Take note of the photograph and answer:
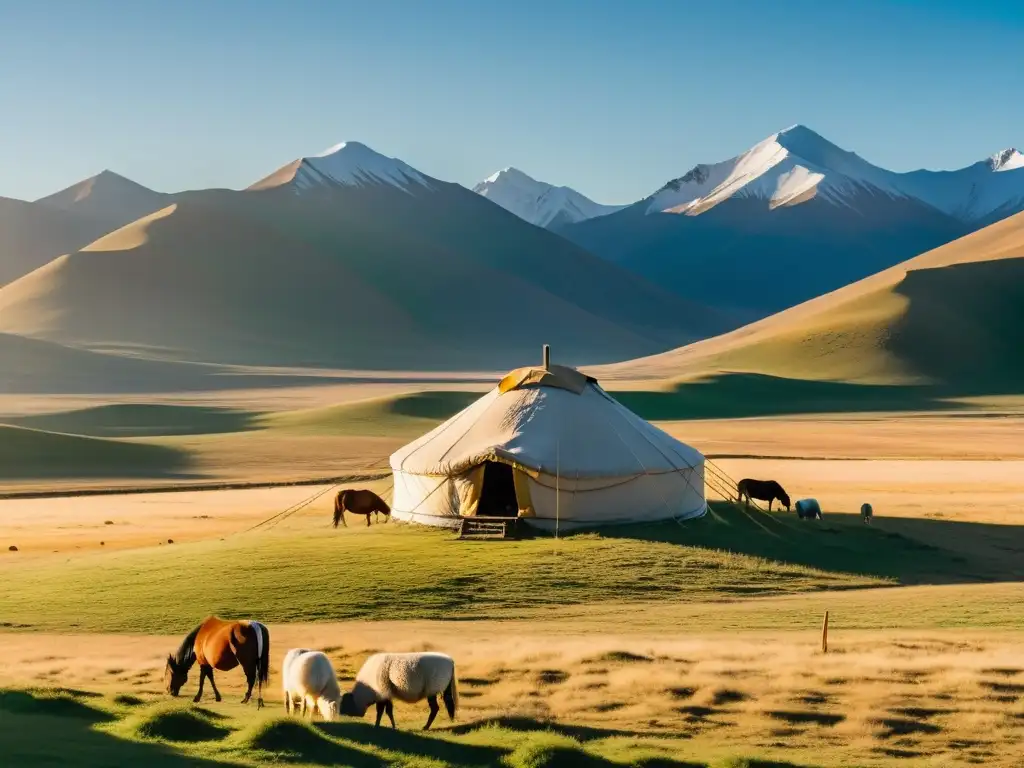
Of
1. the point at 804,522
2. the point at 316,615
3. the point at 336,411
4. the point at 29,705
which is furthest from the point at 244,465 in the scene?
the point at 29,705

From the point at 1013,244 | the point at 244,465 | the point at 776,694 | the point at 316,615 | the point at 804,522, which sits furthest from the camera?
the point at 1013,244

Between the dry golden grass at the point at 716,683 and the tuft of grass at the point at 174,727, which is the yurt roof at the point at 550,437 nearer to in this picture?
the dry golden grass at the point at 716,683

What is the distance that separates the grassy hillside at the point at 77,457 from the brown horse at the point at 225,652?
37.7 metres

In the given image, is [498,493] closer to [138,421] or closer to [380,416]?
[380,416]

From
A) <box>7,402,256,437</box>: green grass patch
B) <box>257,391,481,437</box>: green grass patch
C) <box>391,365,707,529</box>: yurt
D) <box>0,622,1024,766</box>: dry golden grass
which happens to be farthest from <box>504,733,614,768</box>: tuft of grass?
<box>7,402,256,437</box>: green grass patch

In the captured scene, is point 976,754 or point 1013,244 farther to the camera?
point 1013,244

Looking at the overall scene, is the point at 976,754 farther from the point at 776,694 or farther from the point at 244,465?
the point at 244,465

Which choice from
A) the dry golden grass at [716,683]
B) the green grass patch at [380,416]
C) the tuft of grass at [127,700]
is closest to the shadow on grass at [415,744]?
the dry golden grass at [716,683]

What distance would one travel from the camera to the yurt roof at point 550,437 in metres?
26.3

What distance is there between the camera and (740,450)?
58219mm

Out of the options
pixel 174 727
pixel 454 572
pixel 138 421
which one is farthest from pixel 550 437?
pixel 138 421

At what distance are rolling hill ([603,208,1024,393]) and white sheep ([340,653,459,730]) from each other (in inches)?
3712

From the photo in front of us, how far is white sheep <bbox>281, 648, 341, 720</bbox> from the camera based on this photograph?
41.0 feet

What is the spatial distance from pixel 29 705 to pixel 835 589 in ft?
51.1
